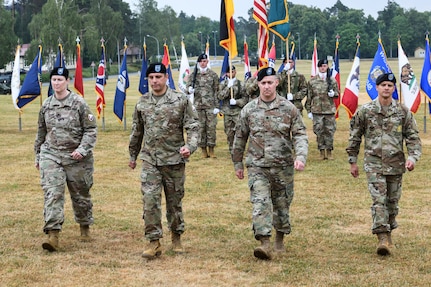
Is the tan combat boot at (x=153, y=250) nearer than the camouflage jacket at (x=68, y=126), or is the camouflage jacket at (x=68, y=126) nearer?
the tan combat boot at (x=153, y=250)

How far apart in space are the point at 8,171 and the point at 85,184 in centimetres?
717

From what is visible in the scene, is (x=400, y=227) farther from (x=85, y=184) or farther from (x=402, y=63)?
(x=402, y=63)

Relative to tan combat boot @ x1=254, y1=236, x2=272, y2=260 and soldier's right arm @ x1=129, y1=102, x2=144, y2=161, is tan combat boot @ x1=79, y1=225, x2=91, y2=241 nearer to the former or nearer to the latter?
soldier's right arm @ x1=129, y1=102, x2=144, y2=161

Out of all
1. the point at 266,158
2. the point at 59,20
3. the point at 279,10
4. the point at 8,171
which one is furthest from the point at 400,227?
the point at 59,20

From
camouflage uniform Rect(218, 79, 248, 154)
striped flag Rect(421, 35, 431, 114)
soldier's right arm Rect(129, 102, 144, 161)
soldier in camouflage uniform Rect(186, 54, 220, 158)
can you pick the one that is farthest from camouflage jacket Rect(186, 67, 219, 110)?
soldier's right arm Rect(129, 102, 144, 161)

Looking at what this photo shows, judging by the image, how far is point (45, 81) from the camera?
72.2 metres

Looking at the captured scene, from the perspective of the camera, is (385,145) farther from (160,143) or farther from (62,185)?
(62,185)

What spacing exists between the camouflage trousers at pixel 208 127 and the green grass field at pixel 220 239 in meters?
1.68

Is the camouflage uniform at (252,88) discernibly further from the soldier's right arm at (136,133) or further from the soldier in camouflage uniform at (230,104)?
the soldier's right arm at (136,133)

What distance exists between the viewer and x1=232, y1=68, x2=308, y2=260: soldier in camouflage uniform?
7.79m

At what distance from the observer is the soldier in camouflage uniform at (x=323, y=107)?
16.1m

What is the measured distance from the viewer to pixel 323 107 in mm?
16172

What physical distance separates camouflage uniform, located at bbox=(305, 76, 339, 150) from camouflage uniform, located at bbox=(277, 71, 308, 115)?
0.17m

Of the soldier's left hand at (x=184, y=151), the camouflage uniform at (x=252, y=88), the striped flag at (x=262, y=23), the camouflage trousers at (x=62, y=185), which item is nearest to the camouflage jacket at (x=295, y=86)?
the camouflage uniform at (x=252, y=88)
